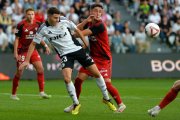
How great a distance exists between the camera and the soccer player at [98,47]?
14.3 meters

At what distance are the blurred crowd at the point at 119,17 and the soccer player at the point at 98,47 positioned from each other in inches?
542

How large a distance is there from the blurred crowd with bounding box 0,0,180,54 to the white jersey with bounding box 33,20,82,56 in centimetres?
1417

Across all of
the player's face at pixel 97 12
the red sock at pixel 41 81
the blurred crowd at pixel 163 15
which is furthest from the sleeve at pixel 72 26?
the blurred crowd at pixel 163 15

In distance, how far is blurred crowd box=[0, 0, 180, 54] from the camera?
98.5 feet

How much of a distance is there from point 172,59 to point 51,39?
1590cm

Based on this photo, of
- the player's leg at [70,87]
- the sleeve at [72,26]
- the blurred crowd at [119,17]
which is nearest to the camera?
the player's leg at [70,87]

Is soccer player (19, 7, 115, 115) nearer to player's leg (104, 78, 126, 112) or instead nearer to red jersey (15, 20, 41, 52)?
player's leg (104, 78, 126, 112)

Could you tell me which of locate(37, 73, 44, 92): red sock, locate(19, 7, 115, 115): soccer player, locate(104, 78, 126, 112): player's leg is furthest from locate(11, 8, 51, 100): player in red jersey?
locate(19, 7, 115, 115): soccer player

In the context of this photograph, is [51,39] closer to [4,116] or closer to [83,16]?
[4,116]

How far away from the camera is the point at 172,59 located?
29375 mm

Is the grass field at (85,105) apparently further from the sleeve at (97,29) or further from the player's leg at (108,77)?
the sleeve at (97,29)

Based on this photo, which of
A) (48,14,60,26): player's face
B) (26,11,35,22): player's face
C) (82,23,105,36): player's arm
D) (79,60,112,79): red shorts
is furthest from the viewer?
(26,11,35,22): player's face

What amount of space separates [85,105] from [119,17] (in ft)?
58.1

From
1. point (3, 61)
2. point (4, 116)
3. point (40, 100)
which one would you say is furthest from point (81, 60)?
point (3, 61)
